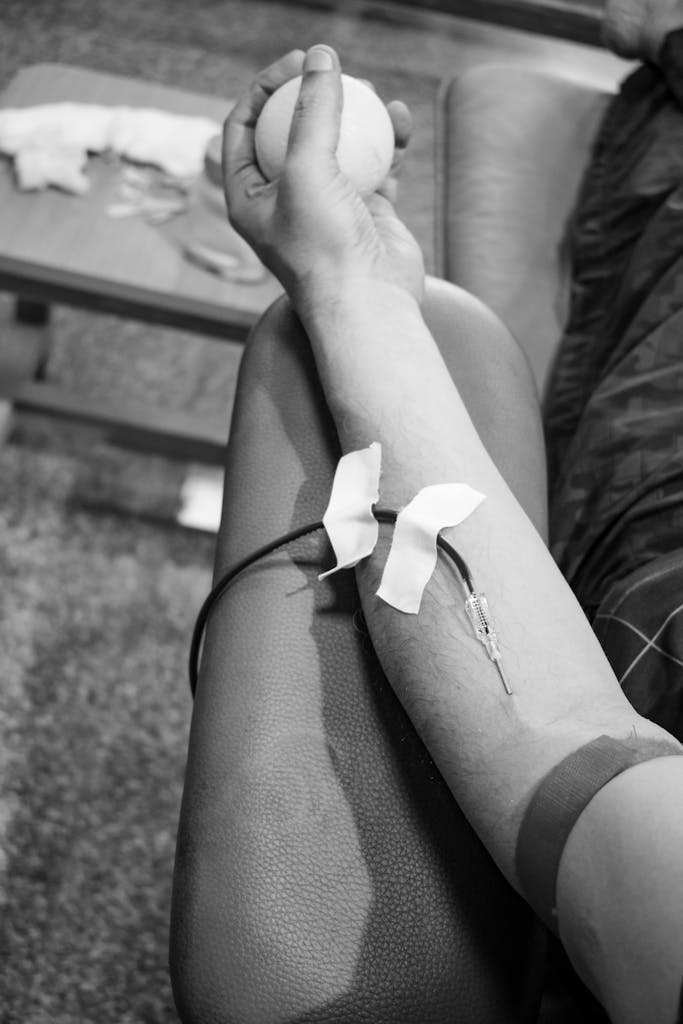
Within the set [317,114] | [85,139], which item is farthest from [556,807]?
[85,139]

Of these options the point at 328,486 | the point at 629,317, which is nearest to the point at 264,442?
the point at 328,486

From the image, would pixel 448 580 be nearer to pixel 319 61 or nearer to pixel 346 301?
pixel 346 301

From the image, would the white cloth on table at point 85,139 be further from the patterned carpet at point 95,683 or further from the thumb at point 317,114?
the thumb at point 317,114

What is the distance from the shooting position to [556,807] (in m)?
0.58

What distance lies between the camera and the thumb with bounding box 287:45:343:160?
86 centimetres

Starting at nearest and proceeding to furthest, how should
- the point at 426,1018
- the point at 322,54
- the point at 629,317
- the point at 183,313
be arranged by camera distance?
the point at 426,1018 < the point at 322,54 < the point at 629,317 < the point at 183,313

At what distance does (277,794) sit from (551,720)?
0.16 m

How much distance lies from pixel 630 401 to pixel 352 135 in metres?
0.35

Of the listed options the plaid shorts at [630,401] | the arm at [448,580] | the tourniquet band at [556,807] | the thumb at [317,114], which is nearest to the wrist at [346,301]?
the arm at [448,580]

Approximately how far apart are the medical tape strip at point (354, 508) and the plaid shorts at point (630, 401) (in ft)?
0.62

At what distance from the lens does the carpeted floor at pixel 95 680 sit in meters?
1.12

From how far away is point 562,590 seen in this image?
699mm

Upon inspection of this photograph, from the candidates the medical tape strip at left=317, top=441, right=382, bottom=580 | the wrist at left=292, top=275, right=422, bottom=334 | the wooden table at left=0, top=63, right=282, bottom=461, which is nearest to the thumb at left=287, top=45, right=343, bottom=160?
the wrist at left=292, top=275, right=422, bottom=334

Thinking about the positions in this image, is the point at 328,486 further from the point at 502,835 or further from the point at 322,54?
the point at 322,54
